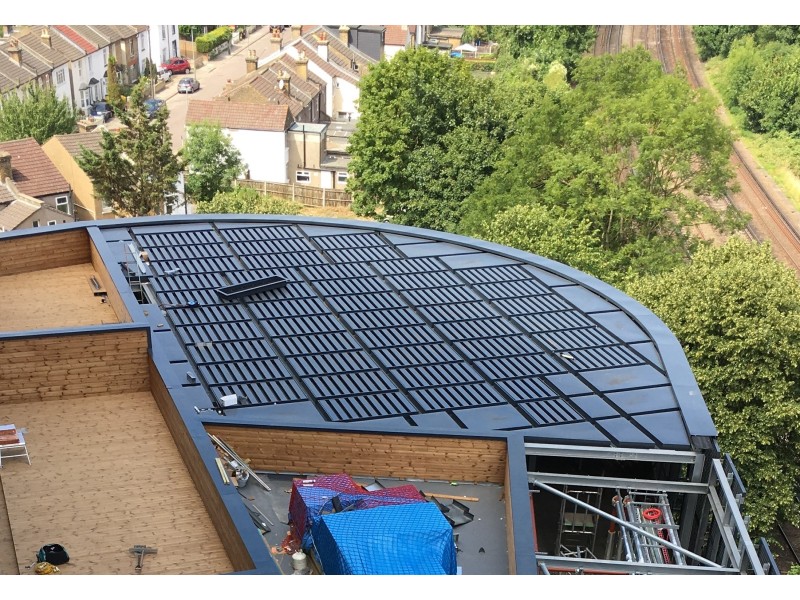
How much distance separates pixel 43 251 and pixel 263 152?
4754 cm

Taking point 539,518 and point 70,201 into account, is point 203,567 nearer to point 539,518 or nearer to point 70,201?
point 539,518

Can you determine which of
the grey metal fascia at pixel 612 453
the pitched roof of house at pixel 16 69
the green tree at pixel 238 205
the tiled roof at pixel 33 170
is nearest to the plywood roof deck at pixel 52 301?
the grey metal fascia at pixel 612 453

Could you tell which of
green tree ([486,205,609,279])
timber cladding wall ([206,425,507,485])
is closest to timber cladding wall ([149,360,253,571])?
timber cladding wall ([206,425,507,485])

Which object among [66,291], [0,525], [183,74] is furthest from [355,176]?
[183,74]

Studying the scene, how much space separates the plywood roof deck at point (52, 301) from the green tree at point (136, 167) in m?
32.0

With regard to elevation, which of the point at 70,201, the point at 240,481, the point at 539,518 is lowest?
the point at 70,201

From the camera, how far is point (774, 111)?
8775cm

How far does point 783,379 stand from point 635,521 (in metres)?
15.8

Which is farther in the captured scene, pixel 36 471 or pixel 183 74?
pixel 183 74

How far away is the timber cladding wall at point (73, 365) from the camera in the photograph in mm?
25938

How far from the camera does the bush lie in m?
121

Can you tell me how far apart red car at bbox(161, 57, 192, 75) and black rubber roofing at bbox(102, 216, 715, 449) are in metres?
82.2

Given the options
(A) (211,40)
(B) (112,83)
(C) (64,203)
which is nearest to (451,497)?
(C) (64,203)

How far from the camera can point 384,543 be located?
20.1 m
